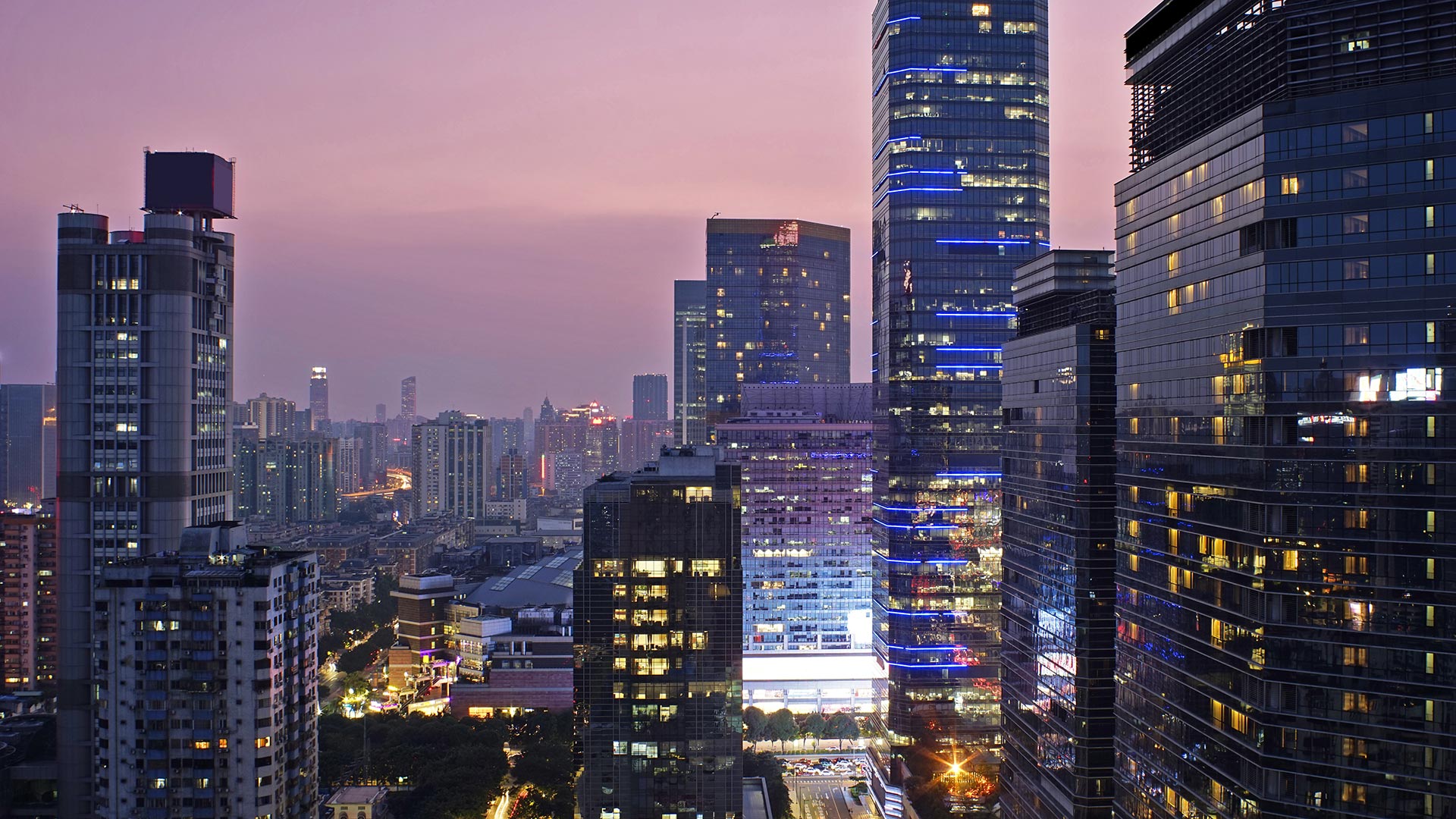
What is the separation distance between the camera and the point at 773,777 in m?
103

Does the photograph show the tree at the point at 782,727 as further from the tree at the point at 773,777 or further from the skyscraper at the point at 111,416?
the skyscraper at the point at 111,416

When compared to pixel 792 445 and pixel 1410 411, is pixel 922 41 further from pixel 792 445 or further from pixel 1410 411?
pixel 1410 411

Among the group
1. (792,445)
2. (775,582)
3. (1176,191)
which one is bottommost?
(775,582)

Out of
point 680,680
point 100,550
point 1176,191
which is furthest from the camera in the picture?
point 100,550

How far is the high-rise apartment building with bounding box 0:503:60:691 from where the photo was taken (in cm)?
14175

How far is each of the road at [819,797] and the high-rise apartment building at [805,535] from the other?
1198 inches

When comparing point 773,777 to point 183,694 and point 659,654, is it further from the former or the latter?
point 183,694

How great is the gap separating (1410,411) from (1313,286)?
21.3 feet

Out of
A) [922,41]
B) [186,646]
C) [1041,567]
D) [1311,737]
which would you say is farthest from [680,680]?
[922,41]

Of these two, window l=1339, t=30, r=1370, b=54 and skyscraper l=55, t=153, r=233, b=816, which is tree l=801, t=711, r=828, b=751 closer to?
skyscraper l=55, t=153, r=233, b=816

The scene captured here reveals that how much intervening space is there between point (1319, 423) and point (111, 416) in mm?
94272

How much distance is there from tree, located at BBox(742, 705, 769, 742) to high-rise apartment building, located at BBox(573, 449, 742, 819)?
181 ft

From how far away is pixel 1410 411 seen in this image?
41.2 metres

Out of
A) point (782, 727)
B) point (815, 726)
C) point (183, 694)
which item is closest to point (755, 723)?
point (782, 727)
